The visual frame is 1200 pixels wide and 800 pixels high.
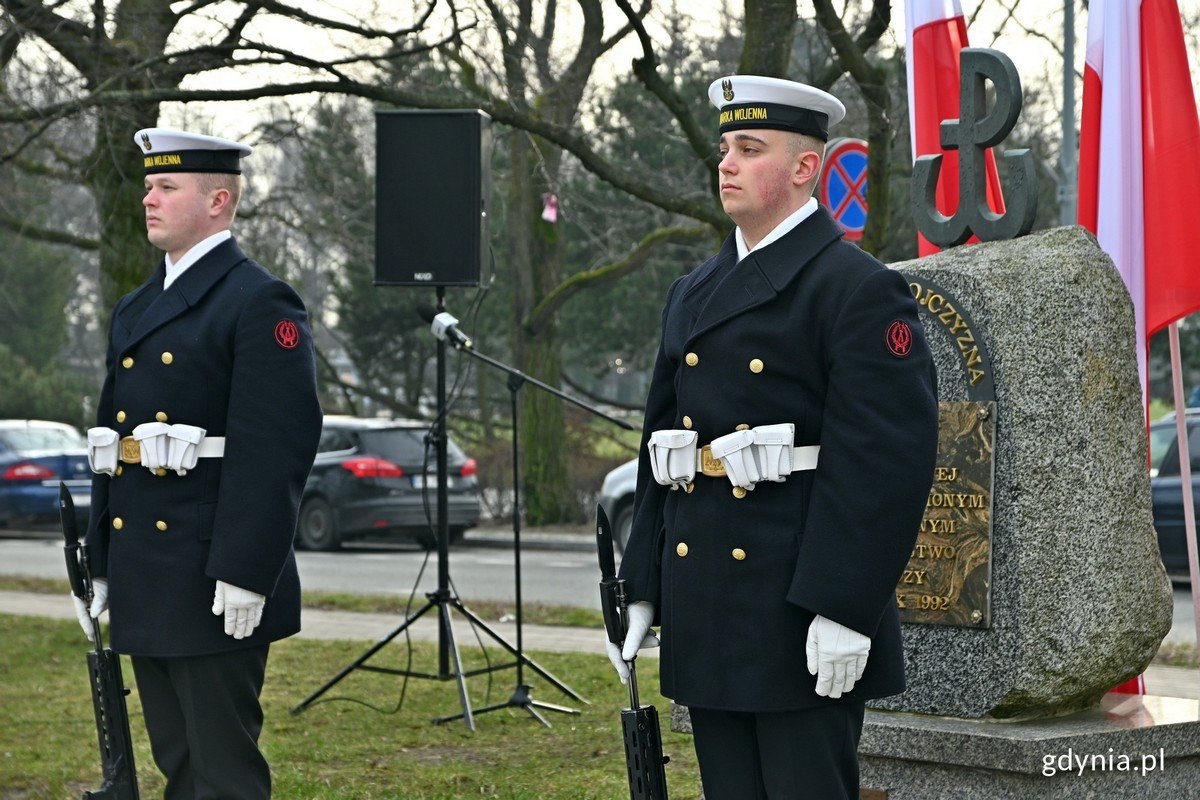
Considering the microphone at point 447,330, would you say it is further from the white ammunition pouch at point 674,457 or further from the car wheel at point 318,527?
the car wheel at point 318,527

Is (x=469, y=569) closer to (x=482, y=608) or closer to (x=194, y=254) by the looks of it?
(x=482, y=608)

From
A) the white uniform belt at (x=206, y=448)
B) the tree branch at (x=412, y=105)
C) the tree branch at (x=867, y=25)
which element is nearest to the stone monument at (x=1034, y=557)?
the white uniform belt at (x=206, y=448)

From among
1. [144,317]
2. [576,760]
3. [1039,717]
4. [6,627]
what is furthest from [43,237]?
[1039,717]

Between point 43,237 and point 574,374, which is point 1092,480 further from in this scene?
point 574,374

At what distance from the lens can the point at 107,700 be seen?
454 cm

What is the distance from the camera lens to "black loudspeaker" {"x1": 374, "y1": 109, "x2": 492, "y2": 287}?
8.09 metres

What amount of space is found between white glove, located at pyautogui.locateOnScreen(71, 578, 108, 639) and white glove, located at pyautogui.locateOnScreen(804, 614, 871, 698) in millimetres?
2187

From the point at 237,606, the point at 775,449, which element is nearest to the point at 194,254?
the point at 237,606

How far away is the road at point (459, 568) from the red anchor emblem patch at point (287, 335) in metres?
8.31

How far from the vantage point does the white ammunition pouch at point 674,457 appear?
350cm

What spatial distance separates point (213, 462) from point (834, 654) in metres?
1.87

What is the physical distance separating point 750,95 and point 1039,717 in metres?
2.18

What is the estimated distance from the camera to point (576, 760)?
662cm

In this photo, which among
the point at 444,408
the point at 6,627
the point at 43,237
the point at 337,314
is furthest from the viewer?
the point at 337,314
